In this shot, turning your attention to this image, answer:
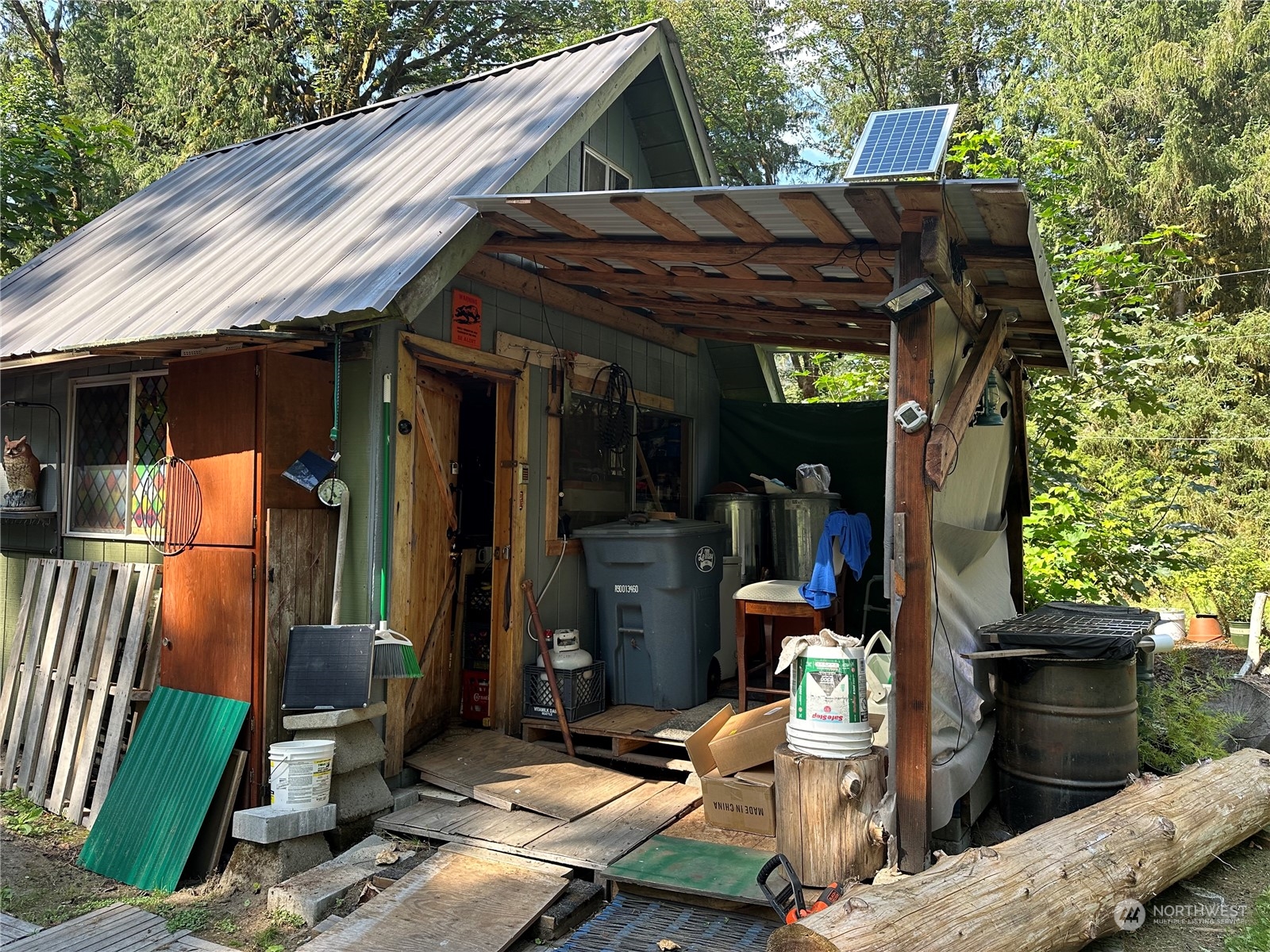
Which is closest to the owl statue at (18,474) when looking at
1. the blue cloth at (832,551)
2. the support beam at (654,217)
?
the support beam at (654,217)

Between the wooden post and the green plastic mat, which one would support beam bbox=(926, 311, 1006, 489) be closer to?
the wooden post

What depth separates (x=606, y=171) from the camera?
7.21m

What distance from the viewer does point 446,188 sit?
213 inches

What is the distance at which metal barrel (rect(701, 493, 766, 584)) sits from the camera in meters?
7.12

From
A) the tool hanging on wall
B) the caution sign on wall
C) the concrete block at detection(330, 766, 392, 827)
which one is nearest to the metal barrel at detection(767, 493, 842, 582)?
the tool hanging on wall

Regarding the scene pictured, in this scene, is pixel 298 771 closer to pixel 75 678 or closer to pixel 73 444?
pixel 75 678

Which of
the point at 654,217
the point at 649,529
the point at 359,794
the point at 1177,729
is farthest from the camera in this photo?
the point at 649,529

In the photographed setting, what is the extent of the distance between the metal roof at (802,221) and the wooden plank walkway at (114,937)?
331cm

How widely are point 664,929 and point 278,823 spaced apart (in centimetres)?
172

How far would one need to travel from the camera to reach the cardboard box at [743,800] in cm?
432

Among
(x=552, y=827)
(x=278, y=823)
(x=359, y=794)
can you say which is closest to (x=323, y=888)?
(x=278, y=823)

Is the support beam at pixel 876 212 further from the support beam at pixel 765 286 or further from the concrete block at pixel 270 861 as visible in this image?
the concrete block at pixel 270 861

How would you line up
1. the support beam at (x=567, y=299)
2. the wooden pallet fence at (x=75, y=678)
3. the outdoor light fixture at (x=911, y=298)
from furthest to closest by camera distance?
the support beam at (x=567, y=299) < the wooden pallet fence at (x=75, y=678) < the outdoor light fixture at (x=911, y=298)

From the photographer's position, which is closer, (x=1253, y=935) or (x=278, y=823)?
(x=1253, y=935)
